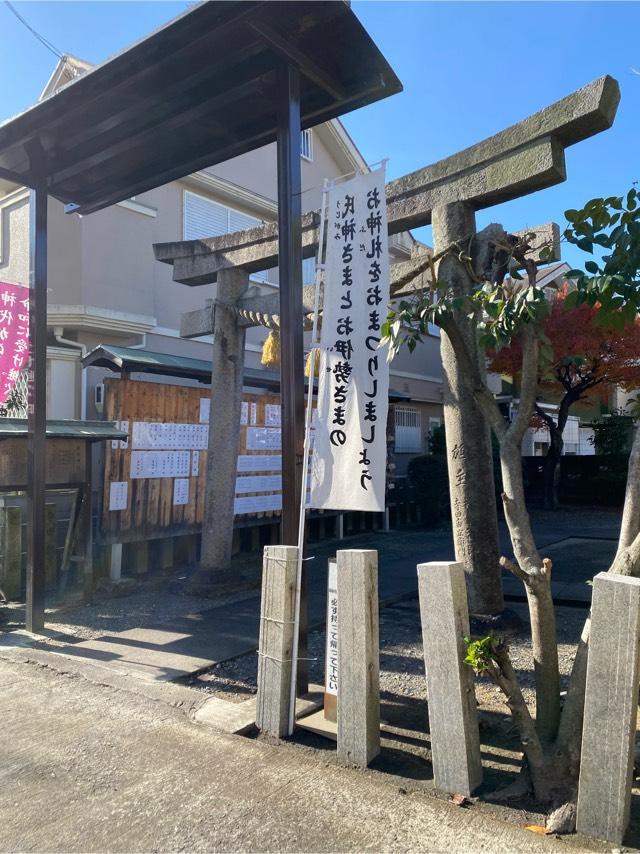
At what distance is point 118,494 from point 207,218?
8.36 m

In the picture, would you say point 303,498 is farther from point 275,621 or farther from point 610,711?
point 610,711

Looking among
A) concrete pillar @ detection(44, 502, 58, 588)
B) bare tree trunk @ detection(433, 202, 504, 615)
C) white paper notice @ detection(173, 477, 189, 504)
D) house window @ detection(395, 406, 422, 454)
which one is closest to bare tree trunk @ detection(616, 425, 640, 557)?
bare tree trunk @ detection(433, 202, 504, 615)

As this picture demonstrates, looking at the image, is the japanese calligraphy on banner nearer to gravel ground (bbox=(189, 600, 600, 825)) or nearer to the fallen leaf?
gravel ground (bbox=(189, 600, 600, 825))

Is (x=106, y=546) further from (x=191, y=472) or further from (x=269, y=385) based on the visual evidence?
(x=269, y=385)

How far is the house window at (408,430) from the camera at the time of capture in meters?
20.4

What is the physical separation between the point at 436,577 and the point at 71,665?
3.82m

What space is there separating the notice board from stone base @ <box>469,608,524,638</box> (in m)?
4.90

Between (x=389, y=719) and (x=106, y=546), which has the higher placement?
(x=106, y=546)

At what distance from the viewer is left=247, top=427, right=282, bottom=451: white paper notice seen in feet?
35.9

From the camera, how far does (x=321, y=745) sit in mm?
4242

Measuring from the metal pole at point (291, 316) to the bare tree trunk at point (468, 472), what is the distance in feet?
5.24

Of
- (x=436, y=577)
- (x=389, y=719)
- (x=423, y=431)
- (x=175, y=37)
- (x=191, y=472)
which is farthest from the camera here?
(x=423, y=431)

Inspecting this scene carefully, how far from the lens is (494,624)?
6.24m

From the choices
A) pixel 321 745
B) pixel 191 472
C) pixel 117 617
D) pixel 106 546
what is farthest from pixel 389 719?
pixel 191 472
